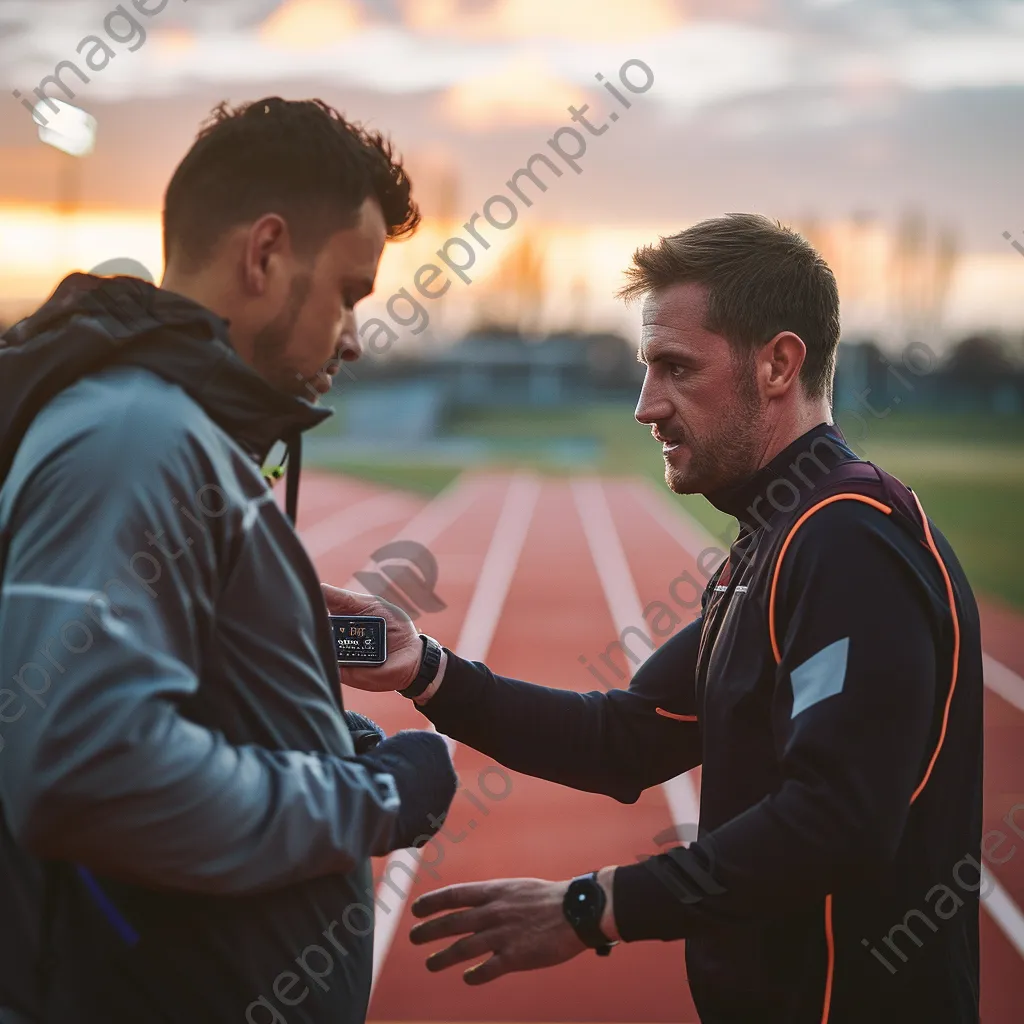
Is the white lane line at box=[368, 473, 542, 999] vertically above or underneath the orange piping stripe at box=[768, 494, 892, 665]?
underneath

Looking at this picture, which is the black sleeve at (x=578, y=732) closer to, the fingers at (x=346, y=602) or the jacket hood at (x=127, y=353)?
the fingers at (x=346, y=602)

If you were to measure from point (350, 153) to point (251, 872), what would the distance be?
1.02 meters

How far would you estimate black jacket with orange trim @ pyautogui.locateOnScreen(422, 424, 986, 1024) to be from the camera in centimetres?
171

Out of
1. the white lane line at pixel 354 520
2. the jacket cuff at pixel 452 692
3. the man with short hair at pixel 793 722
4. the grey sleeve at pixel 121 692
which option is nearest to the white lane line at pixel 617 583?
the jacket cuff at pixel 452 692

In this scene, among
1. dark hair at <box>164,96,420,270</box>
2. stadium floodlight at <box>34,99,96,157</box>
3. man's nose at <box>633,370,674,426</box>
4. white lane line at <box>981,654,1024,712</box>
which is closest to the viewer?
dark hair at <box>164,96,420,270</box>

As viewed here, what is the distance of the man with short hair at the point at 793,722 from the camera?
171 centimetres

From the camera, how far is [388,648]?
2.53 meters

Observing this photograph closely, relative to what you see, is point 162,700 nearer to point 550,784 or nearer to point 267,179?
point 267,179

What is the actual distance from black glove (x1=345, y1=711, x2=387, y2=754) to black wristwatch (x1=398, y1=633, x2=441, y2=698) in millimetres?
515

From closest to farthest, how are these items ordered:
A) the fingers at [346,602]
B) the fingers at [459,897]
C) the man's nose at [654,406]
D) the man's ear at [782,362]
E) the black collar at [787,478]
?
1. the fingers at [459,897]
2. the black collar at [787,478]
3. the man's ear at [782,362]
4. the man's nose at [654,406]
5. the fingers at [346,602]

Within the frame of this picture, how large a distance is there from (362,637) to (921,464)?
34004 mm

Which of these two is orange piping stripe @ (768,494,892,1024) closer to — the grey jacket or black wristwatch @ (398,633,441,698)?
the grey jacket

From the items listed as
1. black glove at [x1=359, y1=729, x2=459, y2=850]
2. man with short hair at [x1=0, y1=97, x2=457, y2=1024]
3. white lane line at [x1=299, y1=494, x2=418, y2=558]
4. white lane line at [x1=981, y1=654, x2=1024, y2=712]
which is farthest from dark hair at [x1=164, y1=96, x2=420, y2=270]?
white lane line at [x1=299, y1=494, x2=418, y2=558]

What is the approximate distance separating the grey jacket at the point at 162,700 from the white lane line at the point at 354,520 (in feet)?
47.1
